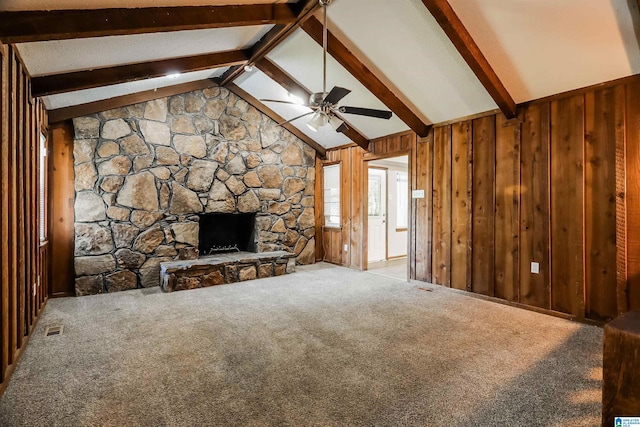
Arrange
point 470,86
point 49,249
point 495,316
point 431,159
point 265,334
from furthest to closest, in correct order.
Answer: point 431,159, point 49,249, point 470,86, point 495,316, point 265,334

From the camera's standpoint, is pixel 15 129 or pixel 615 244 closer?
pixel 15 129

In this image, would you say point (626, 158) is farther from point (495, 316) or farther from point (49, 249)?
point (49, 249)

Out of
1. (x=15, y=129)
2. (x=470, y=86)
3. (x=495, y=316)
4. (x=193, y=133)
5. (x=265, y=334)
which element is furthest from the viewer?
(x=193, y=133)

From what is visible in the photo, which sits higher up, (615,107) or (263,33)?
(263,33)

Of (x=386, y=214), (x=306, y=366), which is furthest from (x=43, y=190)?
(x=386, y=214)

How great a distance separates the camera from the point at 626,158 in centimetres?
302

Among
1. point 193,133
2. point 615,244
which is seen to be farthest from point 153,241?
point 615,244

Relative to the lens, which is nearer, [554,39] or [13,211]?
[13,211]

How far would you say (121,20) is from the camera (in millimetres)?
2414

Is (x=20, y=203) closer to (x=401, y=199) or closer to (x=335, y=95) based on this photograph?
(x=335, y=95)

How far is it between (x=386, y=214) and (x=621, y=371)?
228 inches

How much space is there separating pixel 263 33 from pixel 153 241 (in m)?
3.38

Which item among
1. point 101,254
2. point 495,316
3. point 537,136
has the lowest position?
point 495,316

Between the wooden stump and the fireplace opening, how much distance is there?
5320 millimetres
